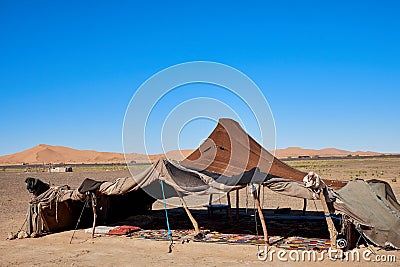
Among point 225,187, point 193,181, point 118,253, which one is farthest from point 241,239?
point 118,253

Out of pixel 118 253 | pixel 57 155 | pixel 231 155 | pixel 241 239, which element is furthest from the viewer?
pixel 57 155

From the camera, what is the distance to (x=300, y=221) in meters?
12.2

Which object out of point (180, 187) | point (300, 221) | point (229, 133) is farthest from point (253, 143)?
point (180, 187)

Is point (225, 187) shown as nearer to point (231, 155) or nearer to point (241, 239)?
point (241, 239)

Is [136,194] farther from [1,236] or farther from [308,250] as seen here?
[308,250]

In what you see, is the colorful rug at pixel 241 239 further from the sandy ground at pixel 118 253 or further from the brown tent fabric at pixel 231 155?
the brown tent fabric at pixel 231 155

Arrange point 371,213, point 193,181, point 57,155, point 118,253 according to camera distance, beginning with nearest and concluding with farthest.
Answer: point 371,213 → point 118,253 → point 193,181 → point 57,155

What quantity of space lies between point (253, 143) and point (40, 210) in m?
5.90

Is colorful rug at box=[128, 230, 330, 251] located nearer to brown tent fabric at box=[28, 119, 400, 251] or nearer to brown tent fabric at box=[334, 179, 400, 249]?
brown tent fabric at box=[334, 179, 400, 249]

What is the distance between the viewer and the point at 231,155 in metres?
12.5

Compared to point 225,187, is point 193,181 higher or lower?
higher

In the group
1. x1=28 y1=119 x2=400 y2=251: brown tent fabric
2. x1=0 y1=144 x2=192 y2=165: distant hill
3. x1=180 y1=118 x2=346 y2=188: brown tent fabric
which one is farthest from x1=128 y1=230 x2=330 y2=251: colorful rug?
x1=0 y1=144 x2=192 y2=165: distant hill

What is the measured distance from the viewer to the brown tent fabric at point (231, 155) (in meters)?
11.6

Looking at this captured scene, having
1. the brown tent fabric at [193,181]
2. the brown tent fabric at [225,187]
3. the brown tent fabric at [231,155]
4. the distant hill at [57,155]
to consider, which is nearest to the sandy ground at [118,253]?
the brown tent fabric at [225,187]
